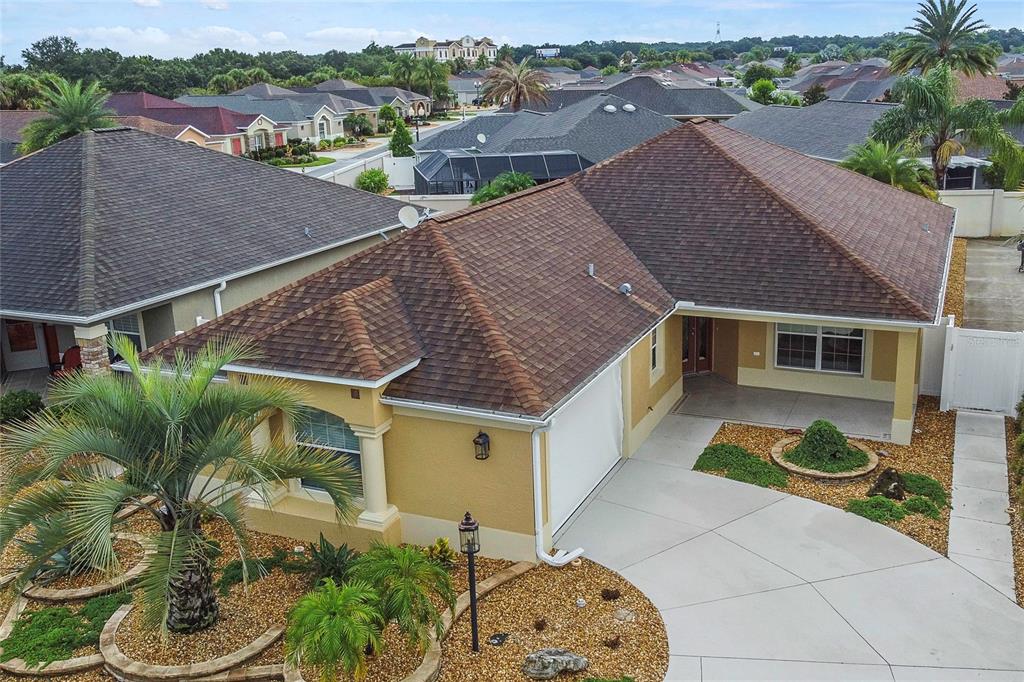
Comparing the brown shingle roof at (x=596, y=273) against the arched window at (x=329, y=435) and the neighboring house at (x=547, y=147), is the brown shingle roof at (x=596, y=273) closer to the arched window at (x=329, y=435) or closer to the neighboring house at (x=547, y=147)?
the arched window at (x=329, y=435)

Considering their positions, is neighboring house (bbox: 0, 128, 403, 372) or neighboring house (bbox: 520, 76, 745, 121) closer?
neighboring house (bbox: 0, 128, 403, 372)

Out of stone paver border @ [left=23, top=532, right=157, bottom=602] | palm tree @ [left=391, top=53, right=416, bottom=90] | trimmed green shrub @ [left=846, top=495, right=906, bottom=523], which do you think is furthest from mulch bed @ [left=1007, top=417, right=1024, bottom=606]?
palm tree @ [left=391, top=53, right=416, bottom=90]

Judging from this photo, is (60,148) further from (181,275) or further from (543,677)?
(543,677)

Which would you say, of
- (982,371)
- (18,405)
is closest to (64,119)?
(18,405)

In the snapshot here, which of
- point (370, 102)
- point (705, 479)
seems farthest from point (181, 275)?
point (370, 102)

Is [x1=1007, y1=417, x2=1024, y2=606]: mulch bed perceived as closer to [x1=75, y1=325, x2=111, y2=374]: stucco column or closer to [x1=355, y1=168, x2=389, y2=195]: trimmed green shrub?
[x1=75, y1=325, x2=111, y2=374]: stucco column

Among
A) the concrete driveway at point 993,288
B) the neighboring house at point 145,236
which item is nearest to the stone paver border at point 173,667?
the neighboring house at point 145,236

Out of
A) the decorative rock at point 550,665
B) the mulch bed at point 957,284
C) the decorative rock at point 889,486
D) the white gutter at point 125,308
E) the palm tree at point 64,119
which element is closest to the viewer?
the decorative rock at point 550,665
